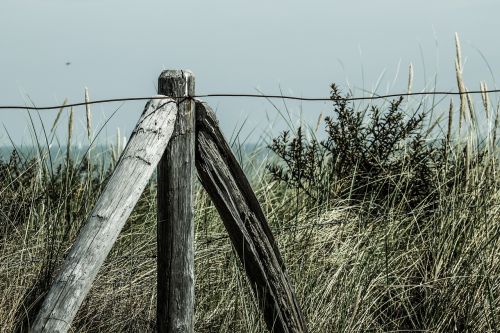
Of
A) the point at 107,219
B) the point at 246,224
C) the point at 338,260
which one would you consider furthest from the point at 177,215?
the point at 338,260

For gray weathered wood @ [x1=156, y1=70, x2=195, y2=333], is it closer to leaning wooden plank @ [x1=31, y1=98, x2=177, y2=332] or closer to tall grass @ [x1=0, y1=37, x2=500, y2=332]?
leaning wooden plank @ [x1=31, y1=98, x2=177, y2=332]

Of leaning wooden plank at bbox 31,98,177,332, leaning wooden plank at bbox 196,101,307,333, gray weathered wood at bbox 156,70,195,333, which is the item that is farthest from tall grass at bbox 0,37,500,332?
leaning wooden plank at bbox 31,98,177,332

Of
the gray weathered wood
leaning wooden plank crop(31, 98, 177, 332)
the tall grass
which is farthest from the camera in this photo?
the tall grass

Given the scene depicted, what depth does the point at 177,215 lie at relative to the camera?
10.1 feet

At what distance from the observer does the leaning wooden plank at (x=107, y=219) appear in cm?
262

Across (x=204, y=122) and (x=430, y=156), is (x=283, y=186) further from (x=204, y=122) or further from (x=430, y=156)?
(x=204, y=122)

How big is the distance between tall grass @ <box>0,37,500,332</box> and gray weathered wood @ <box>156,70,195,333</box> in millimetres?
385

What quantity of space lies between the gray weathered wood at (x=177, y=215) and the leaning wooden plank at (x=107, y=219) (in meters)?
0.09

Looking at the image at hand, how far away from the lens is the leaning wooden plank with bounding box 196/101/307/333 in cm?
314

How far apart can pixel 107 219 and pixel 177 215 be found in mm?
427

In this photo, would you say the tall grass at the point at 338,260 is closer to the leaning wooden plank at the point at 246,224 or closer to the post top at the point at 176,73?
the leaning wooden plank at the point at 246,224

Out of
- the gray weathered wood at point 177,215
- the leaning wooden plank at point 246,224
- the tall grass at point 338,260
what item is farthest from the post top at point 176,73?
the tall grass at point 338,260

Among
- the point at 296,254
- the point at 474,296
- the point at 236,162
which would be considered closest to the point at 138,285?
the point at 296,254

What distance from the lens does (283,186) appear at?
6.20 meters
